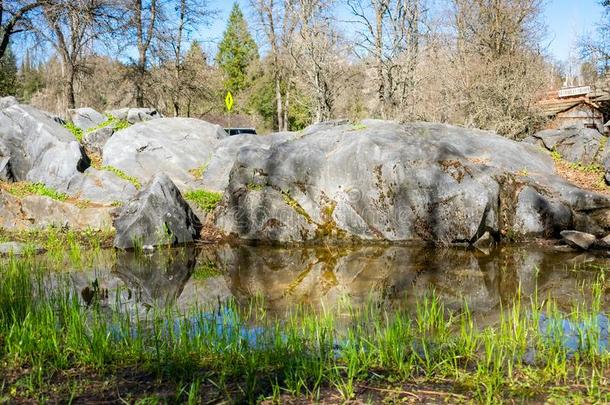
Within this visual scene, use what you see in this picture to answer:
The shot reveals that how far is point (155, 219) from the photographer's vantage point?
11.4m

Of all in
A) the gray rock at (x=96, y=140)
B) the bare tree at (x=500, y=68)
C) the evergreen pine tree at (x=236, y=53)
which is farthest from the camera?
the evergreen pine tree at (x=236, y=53)

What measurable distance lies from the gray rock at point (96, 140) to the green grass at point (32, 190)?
8.95ft

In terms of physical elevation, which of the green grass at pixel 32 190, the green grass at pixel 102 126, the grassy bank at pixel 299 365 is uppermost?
→ the green grass at pixel 102 126

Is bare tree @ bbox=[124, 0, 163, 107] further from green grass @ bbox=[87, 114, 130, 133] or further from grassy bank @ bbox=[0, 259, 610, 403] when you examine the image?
grassy bank @ bbox=[0, 259, 610, 403]

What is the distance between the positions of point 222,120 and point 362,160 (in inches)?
1569

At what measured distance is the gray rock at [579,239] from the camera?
1048cm

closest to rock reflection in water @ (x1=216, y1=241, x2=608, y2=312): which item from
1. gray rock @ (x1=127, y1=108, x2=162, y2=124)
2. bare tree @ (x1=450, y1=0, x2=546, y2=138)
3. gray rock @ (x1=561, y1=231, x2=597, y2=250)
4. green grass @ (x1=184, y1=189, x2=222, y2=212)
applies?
gray rock @ (x1=561, y1=231, x2=597, y2=250)

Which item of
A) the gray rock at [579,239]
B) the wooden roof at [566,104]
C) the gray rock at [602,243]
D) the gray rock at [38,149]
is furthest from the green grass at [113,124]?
the wooden roof at [566,104]

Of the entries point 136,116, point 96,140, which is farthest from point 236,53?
→ point 96,140

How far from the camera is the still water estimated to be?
22.6 ft

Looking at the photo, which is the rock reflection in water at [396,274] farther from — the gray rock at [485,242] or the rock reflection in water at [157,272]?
the rock reflection in water at [157,272]

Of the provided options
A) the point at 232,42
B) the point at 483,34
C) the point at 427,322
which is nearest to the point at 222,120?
the point at 232,42

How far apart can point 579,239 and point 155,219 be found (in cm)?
858

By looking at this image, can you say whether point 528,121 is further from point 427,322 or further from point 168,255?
point 427,322
